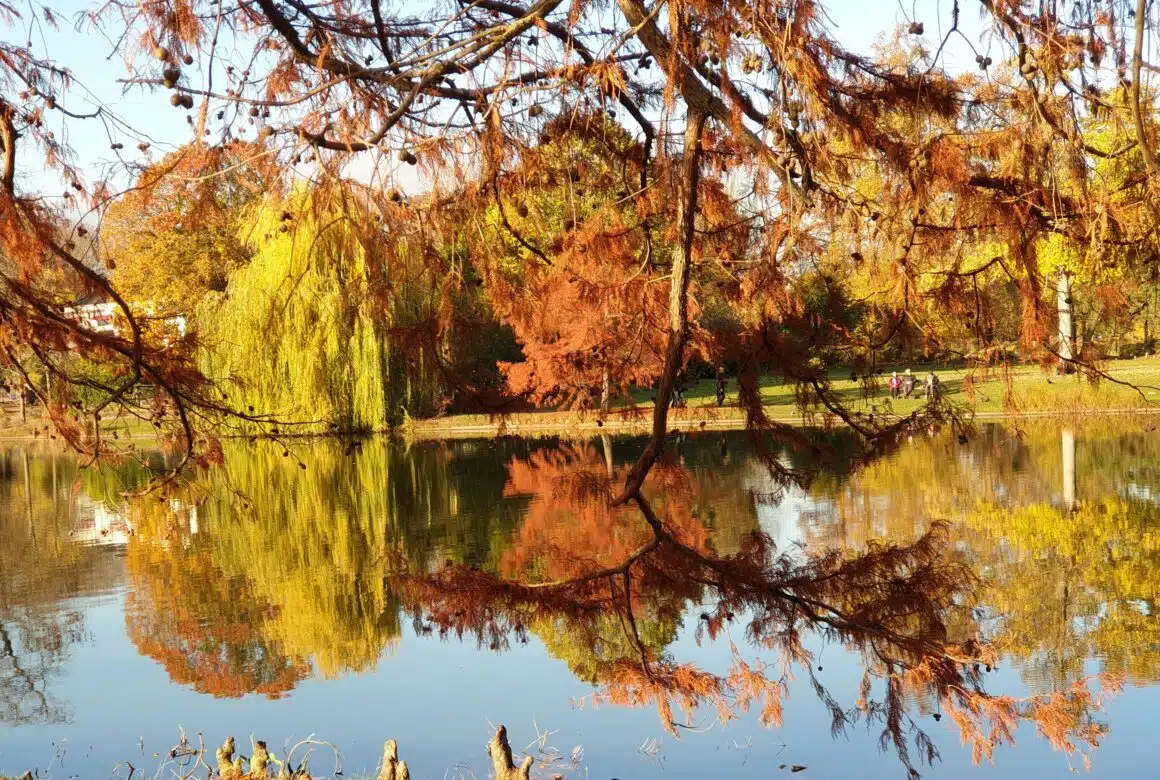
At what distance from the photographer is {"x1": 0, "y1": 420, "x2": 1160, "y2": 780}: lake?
5043 mm

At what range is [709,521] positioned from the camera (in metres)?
10.7

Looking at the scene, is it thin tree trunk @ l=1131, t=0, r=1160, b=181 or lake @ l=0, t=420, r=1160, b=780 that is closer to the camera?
thin tree trunk @ l=1131, t=0, r=1160, b=181

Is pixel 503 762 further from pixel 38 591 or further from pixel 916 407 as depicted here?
pixel 916 407

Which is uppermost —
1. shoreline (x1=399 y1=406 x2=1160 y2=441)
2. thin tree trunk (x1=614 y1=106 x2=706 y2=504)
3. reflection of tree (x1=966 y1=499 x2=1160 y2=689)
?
thin tree trunk (x1=614 y1=106 x2=706 y2=504)

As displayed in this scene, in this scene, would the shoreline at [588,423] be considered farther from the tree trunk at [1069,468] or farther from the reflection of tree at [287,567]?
the reflection of tree at [287,567]

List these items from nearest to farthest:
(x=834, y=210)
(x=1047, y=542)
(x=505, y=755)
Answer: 1. (x=505, y=755)
2. (x=834, y=210)
3. (x=1047, y=542)

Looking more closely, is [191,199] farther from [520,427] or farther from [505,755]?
[520,427]

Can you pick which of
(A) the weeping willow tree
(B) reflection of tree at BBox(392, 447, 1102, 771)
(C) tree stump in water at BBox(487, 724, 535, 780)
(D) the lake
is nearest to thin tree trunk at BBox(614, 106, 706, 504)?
(B) reflection of tree at BBox(392, 447, 1102, 771)

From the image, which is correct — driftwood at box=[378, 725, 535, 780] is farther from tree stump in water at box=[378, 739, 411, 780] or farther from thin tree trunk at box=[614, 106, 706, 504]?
thin tree trunk at box=[614, 106, 706, 504]

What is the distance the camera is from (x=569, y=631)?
6.13 m

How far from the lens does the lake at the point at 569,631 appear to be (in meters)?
5.04

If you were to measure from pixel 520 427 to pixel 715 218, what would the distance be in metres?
17.4

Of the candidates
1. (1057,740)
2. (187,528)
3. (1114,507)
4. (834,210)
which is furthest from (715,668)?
(187,528)

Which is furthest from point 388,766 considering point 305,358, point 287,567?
point 305,358
